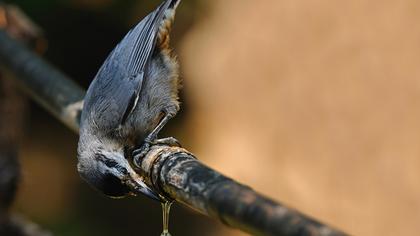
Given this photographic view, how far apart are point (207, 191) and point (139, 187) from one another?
42.8 inches

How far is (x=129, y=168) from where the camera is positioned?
3508 mm

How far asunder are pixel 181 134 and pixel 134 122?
9.88 ft

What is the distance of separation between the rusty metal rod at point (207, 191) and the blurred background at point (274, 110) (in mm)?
2590

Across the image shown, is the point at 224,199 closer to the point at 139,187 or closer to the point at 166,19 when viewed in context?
the point at 139,187

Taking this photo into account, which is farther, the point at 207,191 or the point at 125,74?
the point at 125,74

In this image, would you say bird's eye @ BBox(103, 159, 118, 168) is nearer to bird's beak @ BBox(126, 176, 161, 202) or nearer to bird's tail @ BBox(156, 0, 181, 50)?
bird's beak @ BBox(126, 176, 161, 202)

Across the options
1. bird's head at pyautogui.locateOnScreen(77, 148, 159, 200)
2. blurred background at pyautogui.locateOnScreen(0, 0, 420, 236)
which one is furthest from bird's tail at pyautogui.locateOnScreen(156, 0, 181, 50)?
blurred background at pyautogui.locateOnScreen(0, 0, 420, 236)

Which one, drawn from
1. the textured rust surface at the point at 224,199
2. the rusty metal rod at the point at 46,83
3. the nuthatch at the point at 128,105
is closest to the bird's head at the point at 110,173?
the nuthatch at the point at 128,105

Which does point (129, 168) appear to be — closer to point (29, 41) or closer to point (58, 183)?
point (29, 41)

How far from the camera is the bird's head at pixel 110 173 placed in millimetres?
3402

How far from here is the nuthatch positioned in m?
3.51

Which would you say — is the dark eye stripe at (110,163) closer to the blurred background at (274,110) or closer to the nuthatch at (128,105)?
the nuthatch at (128,105)

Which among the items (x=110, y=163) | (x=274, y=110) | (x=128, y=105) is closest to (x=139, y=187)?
(x=110, y=163)

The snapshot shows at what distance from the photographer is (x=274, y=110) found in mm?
6746
